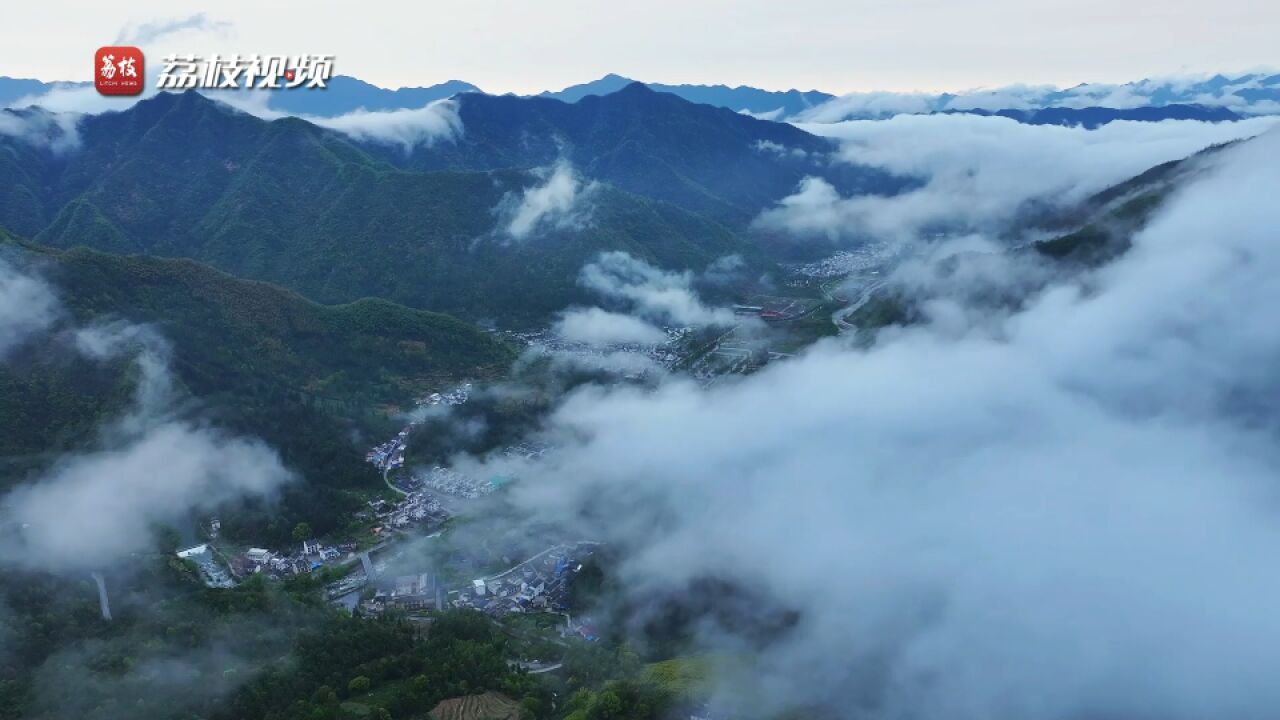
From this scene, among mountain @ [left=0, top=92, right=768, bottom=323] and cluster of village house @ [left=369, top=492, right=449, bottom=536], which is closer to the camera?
cluster of village house @ [left=369, top=492, right=449, bottom=536]

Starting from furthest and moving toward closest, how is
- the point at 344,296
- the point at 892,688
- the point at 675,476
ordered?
the point at 344,296
the point at 675,476
the point at 892,688

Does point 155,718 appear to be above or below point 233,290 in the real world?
below

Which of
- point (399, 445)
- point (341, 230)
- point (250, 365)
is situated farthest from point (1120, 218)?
point (341, 230)

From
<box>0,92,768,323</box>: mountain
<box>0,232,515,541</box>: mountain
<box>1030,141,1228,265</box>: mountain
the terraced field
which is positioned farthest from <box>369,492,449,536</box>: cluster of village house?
<box>1030,141,1228,265</box>: mountain

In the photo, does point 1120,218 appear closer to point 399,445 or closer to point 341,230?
point 399,445

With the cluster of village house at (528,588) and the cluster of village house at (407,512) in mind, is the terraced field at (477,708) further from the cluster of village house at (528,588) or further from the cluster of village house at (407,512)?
the cluster of village house at (407,512)

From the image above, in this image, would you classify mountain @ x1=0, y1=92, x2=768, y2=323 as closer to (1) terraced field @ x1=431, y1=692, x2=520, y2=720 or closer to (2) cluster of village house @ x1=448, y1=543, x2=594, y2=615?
(2) cluster of village house @ x1=448, y1=543, x2=594, y2=615

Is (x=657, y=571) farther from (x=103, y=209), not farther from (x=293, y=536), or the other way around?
(x=103, y=209)

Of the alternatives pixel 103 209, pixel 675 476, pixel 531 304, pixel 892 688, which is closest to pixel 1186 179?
pixel 675 476
